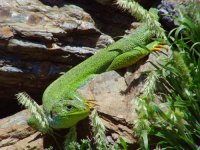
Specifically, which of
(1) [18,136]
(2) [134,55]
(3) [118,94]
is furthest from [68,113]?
(2) [134,55]

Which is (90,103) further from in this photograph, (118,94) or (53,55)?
(53,55)

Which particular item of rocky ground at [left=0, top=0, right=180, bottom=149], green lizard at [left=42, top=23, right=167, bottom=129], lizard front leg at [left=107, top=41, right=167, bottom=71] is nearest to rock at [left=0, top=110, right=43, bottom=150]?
rocky ground at [left=0, top=0, right=180, bottom=149]

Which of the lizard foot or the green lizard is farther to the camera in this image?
the lizard foot

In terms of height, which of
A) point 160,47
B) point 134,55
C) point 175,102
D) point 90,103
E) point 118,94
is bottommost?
point 90,103

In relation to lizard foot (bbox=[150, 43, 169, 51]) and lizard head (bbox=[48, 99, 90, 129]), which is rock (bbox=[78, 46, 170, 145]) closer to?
lizard foot (bbox=[150, 43, 169, 51])

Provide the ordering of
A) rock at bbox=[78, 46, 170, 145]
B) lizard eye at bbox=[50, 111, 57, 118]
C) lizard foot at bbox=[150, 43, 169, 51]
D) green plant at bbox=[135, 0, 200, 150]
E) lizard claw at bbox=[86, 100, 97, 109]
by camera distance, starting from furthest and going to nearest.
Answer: lizard foot at bbox=[150, 43, 169, 51] → lizard eye at bbox=[50, 111, 57, 118] → lizard claw at bbox=[86, 100, 97, 109] → rock at bbox=[78, 46, 170, 145] → green plant at bbox=[135, 0, 200, 150]

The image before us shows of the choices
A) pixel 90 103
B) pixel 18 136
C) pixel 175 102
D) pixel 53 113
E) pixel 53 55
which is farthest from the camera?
pixel 53 55

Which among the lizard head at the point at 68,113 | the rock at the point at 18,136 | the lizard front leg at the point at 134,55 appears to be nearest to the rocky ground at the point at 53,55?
the rock at the point at 18,136

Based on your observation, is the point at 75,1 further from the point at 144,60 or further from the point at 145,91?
the point at 145,91
